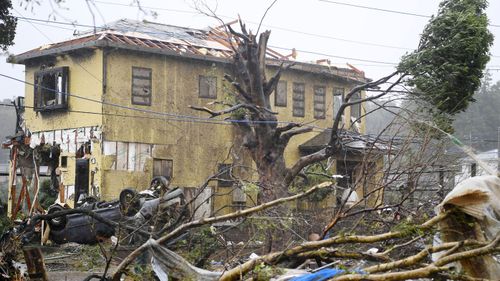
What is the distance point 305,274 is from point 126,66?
17.3 meters

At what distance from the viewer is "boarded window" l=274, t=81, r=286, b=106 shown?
2639 cm

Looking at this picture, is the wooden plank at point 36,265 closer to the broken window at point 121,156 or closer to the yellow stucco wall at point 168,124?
the yellow stucco wall at point 168,124

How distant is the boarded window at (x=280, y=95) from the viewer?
2639 cm

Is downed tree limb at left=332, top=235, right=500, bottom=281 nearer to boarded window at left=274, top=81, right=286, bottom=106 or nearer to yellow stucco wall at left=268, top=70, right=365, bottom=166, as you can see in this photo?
yellow stucco wall at left=268, top=70, right=365, bottom=166

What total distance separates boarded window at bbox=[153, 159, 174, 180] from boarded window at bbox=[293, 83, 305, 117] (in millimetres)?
5735

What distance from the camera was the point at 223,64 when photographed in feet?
80.5

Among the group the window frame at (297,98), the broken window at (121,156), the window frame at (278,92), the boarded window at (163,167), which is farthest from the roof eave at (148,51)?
the boarded window at (163,167)

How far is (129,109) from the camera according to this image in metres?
22.8

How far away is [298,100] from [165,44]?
5.99 m

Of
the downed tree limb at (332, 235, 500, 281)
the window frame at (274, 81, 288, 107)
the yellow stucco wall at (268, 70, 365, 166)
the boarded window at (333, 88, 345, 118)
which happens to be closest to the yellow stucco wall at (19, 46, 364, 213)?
the window frame at (274, 81, 288, 107)

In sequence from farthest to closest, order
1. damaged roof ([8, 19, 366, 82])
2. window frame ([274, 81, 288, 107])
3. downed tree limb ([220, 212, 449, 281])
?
window frame ([274, 81, 288, 107]) → damaged roof ([8, 19, 366, 82]) → downed tree limb ([220, 212, 449, 281])

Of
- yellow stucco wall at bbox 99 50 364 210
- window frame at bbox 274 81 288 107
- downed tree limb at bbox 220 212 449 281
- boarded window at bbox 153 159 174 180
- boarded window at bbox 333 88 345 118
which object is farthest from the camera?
boarded window at bbox 333 88 345 118

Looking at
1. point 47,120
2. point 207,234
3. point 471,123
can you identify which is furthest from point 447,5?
point 471,123

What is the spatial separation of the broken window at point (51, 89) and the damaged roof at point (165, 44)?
0.64 metres
